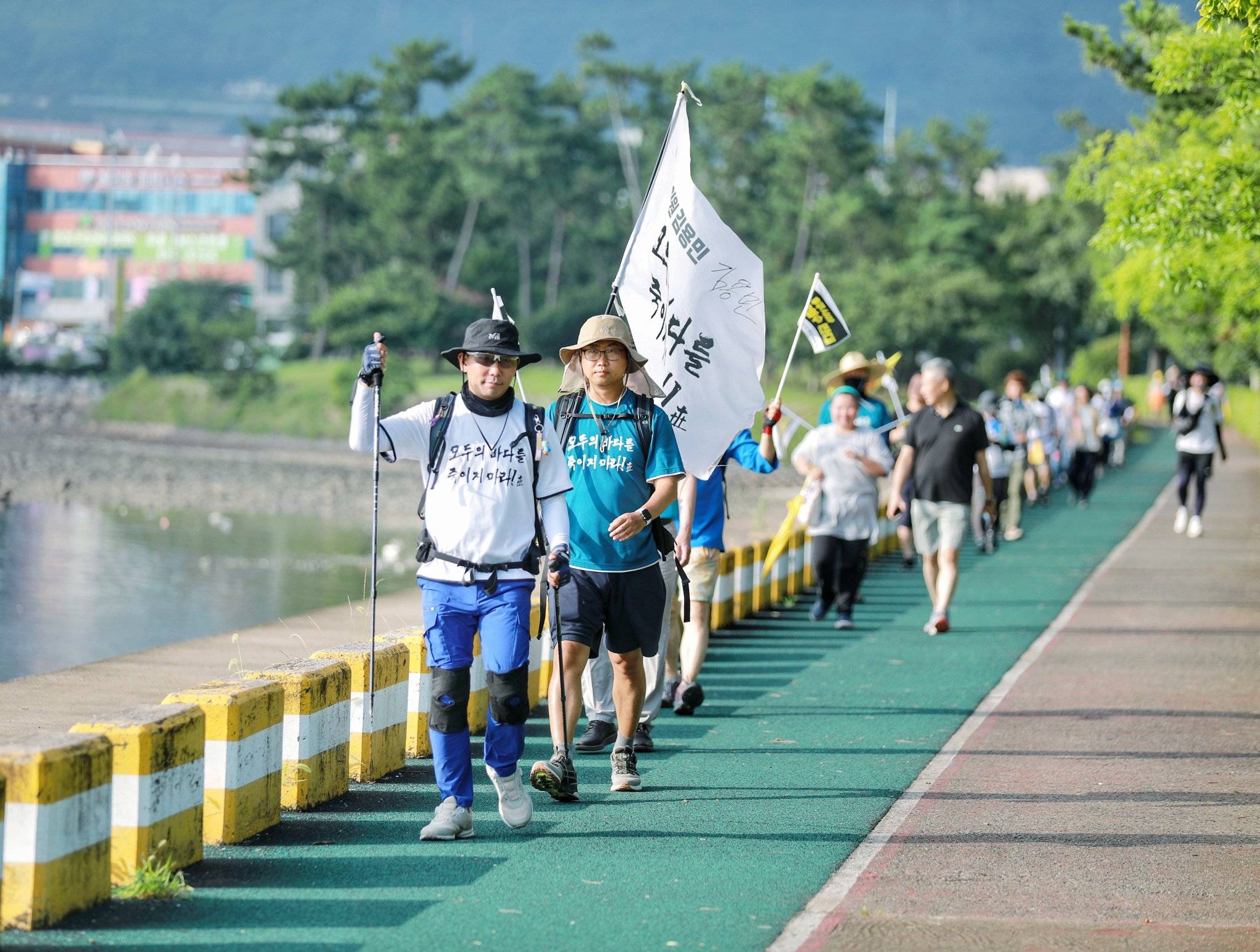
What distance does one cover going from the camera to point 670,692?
1037cm

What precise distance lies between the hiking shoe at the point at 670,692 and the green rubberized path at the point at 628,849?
134 millimetres

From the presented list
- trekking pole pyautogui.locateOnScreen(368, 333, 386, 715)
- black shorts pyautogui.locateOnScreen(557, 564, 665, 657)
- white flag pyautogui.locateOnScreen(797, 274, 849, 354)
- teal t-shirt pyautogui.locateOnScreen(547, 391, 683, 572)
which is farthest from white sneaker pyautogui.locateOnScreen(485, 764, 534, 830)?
white flag pyautogui.locateOnScreen(797, 274, 849, 354)

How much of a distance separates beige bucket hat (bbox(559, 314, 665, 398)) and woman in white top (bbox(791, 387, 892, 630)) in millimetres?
5102

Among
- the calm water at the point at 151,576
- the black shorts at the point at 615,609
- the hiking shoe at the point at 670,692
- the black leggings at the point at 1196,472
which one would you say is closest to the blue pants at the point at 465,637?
the black shorts at the point at 615,609

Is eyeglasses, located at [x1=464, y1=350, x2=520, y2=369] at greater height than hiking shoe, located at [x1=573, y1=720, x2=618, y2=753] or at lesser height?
greater

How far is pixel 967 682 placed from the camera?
37.7ft

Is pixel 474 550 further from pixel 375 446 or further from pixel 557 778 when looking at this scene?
pixel 557 778

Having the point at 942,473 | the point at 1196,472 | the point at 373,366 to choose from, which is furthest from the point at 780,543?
the point at 1196,472

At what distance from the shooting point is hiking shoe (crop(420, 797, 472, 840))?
270 inches

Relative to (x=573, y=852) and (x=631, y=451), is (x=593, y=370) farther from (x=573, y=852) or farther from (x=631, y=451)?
(x=573, y=852)

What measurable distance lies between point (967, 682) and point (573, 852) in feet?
17.3

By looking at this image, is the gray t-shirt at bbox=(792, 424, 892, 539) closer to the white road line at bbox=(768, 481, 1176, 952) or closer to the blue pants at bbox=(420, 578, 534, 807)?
the white road line at bbox=(768, 481, 1176, 952)

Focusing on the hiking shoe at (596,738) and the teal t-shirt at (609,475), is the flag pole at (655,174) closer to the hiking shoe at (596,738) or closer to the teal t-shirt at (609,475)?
the teal t-shirt at (609,475)

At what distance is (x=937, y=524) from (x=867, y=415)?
130 cm
